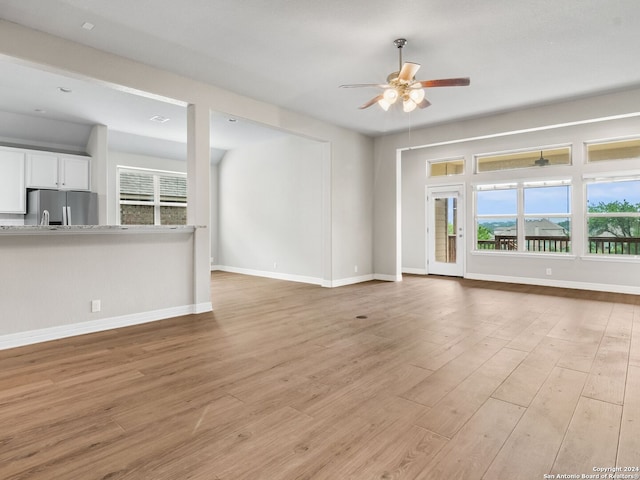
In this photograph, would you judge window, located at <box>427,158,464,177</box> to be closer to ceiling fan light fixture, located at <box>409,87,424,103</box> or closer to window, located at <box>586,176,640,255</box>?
window, located at <box>586,176,640,255</box>

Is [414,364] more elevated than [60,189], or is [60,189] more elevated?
[60,189]

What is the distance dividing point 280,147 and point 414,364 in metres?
6.11

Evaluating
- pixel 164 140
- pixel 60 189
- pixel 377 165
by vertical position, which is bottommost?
pixel 60 189

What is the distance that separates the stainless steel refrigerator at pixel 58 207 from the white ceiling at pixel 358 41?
191cm

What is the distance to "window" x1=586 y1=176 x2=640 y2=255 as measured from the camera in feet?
19.7

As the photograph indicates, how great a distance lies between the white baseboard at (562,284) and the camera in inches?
235

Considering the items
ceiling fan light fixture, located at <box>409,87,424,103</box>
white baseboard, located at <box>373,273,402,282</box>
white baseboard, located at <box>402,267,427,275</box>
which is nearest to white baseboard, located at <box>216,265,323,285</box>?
white baseboard, located at <box>373,273,402,282</box>

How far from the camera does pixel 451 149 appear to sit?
7.88 m

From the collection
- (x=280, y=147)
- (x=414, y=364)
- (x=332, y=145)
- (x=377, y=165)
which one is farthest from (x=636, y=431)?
(x=280, y=147)

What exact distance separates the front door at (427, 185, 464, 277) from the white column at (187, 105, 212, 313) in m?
5.32

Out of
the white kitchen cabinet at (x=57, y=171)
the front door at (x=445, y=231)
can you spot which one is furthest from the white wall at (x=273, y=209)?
the white kitchen cabinet at (x=57, y=171)

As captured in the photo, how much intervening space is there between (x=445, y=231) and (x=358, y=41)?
5.42 metres

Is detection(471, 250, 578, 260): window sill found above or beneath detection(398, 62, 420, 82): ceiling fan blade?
beneath

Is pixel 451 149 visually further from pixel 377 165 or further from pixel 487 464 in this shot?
pixel 487 464
